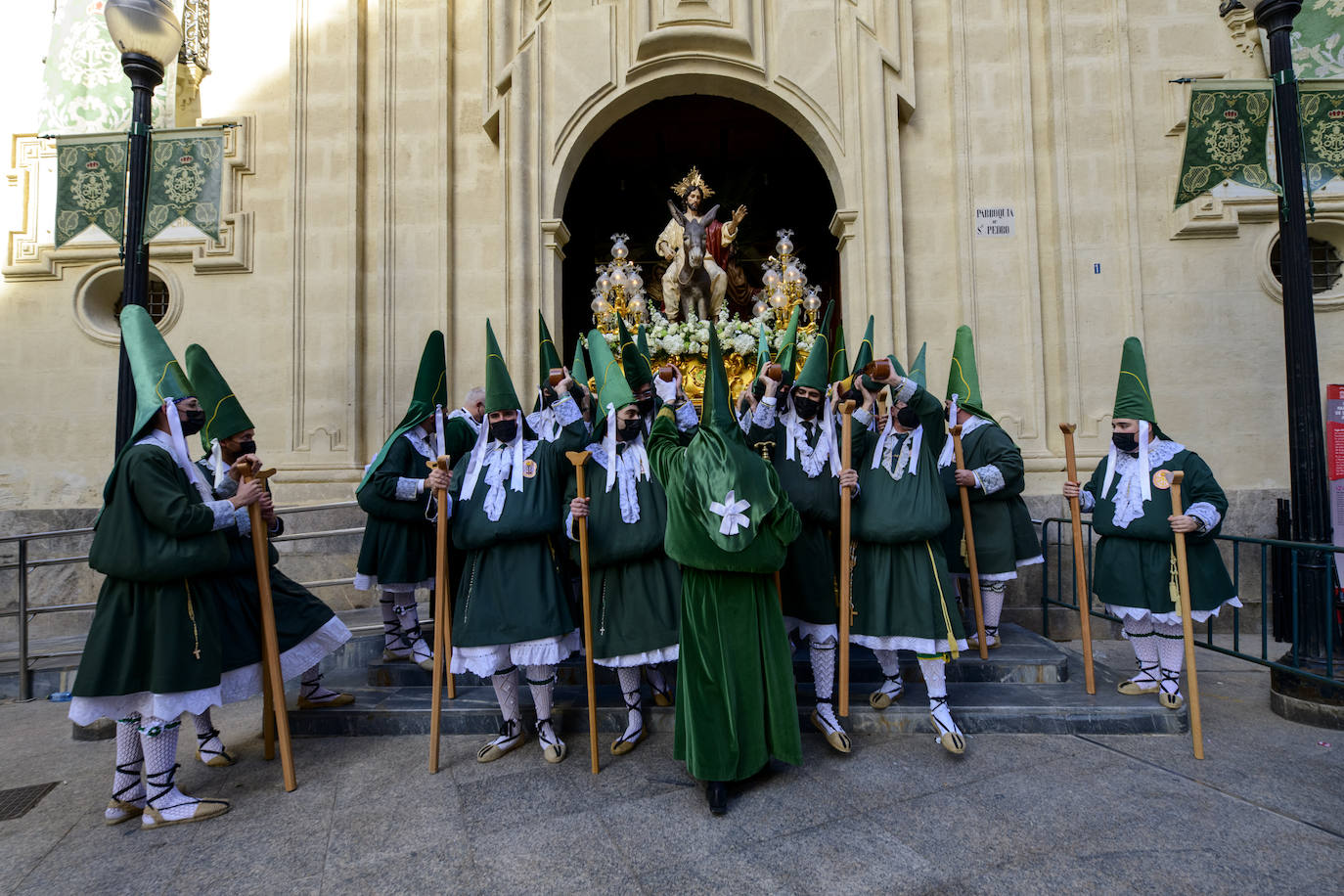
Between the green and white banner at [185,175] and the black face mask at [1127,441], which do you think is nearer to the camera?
the black face mask at [1127,441]

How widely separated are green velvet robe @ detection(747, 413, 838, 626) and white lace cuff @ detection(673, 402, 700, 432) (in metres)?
0.59

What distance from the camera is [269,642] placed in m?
3.67

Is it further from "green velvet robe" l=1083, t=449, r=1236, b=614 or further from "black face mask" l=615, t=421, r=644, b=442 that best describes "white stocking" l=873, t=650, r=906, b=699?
"black face mask" l=615, t=421, r=644, b=442

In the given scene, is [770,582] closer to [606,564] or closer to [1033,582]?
[606,564]

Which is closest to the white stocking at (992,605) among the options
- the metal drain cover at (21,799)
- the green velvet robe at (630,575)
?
the green velvet robe at (630,575)

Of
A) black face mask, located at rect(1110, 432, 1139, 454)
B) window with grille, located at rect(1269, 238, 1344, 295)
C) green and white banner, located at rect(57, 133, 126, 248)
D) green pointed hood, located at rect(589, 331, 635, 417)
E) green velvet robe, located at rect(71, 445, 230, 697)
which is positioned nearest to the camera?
green velvet robe, located at rect(71, 445, 230, 697)

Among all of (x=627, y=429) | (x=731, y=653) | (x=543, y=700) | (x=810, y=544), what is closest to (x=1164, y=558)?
(x=810, y=544)

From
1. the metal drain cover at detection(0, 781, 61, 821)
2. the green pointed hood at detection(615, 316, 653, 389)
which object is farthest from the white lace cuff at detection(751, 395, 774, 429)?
the metal drain cover at detection(0, 781, 61, 821)

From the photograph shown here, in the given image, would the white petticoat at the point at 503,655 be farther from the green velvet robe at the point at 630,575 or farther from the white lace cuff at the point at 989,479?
the white lace cuff at the point at 989,479

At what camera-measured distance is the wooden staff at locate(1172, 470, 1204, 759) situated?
148 inches

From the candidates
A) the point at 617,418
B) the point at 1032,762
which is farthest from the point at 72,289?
the point at 1032,762

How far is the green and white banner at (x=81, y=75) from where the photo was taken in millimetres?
8141

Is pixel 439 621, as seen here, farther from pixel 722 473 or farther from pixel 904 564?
pixel 904 564

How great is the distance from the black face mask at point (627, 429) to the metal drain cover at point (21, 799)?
354 centimetres
